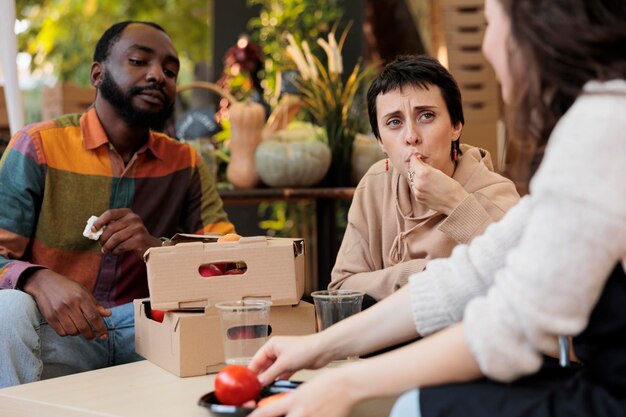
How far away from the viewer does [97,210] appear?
9.20 feet

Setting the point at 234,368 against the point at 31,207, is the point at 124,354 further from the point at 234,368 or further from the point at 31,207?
the point at 234,368

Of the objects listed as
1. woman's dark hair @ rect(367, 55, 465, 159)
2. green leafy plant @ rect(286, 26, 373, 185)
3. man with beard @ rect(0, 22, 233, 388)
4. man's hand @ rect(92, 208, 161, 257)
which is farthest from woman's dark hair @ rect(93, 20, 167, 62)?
green leafy plant @ rect(286, 26, 373, 185)

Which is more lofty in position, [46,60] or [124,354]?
[46,60]

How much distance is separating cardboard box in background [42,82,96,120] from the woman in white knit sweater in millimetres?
3568

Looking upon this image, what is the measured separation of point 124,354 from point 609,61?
183 cm

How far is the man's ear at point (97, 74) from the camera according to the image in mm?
2982

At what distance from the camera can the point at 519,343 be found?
1267 millimetres

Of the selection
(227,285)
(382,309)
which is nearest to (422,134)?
(227,285)

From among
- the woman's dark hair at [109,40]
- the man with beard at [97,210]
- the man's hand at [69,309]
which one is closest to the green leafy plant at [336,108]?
the man with beard at [97,210]

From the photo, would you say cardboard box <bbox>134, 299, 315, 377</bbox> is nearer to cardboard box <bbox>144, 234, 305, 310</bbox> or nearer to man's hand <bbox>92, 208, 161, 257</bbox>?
cardboard box <bbox>144, 234, 305, 310</bbox>

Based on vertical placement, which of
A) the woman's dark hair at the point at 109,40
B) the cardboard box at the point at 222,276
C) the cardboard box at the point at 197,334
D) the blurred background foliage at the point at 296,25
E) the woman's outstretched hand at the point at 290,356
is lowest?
the cardboard box at the point at 197,334

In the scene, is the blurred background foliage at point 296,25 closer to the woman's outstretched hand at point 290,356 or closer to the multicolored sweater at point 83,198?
the multicolored sweater at point 83,198

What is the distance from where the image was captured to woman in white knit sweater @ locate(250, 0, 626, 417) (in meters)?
1.19

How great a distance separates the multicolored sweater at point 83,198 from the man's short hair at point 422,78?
0.83 m
